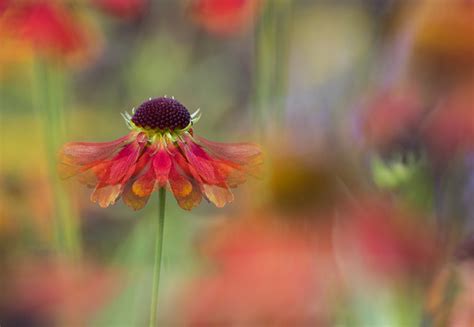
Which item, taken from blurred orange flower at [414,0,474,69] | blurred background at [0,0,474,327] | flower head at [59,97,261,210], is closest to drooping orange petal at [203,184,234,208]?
flower head at [59,97,261,210]

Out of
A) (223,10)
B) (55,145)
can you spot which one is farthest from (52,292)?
(223,10)

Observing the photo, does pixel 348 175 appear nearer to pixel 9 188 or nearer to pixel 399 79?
pixel 399 79

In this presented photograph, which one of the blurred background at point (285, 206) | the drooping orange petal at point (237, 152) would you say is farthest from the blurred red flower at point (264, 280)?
the drooping orange petal at point (237, 152)

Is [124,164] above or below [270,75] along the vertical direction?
below

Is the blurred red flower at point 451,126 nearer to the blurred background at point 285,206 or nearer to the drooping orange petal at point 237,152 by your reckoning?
the blurred background at point 285,206

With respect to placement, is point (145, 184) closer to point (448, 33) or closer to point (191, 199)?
point (191, 199)

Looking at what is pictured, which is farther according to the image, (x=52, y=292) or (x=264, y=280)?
(x=52, y=292)

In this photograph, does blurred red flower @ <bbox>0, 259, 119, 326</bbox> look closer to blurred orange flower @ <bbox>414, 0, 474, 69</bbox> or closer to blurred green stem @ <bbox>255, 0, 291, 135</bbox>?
blurred green stem @ <bbox>255, 0, 291, 135</bbox>

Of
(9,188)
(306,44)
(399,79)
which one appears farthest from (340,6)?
(9,188)
